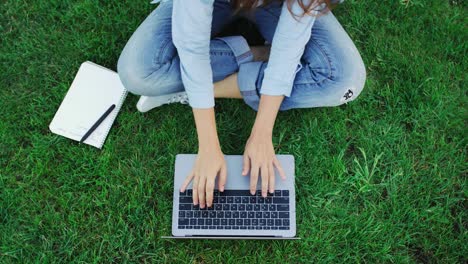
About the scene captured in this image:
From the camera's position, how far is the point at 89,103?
2209mm

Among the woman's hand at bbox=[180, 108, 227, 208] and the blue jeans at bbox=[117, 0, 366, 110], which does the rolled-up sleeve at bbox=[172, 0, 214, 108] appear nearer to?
the woman's hand at bbox=[180, 108, 227, 208]

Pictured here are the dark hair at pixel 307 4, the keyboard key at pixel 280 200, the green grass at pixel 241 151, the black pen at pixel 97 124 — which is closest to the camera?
the dark hair at pixel 307 4

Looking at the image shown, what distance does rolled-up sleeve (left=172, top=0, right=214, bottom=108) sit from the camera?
65.3 inches

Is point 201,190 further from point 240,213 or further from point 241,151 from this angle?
point 241,151

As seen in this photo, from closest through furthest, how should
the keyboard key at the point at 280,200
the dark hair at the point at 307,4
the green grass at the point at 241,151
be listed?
the dark hair at the point at 307,4, the keyboard key at the point at 280,200, the green grass at the point at 241,151

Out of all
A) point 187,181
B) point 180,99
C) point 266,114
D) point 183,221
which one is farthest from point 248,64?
point 183,221

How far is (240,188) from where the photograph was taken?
1938 mm

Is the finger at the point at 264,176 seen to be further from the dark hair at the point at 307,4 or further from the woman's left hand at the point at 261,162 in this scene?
the dark hair at the point at 307,4

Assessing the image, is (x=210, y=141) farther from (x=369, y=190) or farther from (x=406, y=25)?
(x=406, y=25)

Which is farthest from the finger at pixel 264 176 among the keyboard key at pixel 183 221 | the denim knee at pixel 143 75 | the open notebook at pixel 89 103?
the open notebook at pixel 89 103

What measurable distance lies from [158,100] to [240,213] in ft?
1.96

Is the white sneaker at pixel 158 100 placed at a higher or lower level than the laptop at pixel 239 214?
higher

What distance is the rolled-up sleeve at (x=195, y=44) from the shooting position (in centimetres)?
166

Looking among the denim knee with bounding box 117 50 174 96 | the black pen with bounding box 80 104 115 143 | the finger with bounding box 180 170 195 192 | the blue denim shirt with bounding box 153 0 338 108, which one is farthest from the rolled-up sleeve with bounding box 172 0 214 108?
the black pen with bounding box 80 104 115 143
